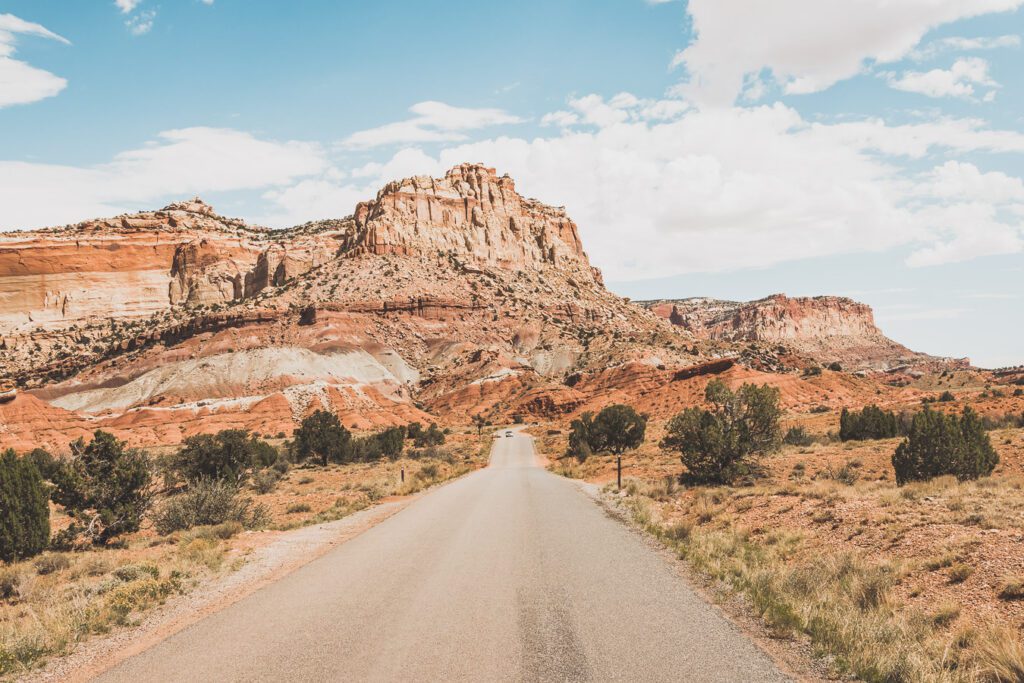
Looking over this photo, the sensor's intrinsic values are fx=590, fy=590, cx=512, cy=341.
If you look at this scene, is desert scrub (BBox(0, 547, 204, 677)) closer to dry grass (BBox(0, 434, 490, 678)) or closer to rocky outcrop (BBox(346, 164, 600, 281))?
dry grass (BBox(0, 434, 490, 678))

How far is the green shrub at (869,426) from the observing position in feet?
125

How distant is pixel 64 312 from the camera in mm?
136625

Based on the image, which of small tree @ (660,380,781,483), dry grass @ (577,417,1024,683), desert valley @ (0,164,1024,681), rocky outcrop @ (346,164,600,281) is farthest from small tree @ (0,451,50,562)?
rocky outcrop @ (346,164,600,281)

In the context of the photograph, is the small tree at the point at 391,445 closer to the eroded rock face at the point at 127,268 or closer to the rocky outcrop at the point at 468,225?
the rocky outcrop at the point at 468,225

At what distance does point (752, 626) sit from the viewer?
23.3 ft

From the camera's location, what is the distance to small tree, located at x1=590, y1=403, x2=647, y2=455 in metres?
45.6

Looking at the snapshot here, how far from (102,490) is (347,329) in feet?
282

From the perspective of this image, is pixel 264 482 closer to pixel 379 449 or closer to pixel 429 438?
pixel 379 449

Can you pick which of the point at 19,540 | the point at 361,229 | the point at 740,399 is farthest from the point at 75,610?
the point at 361,229

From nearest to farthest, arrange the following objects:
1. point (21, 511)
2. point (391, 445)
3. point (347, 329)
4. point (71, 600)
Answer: point (71, 600) → point (21, 511) → point (391, 445) → point (347, 329)

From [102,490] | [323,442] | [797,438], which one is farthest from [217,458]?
[797,438]

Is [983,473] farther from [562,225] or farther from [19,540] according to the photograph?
[562,225]

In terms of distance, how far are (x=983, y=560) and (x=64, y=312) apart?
169449mm

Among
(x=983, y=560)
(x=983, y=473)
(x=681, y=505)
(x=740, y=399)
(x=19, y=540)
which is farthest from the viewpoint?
(x=740, y=399)
